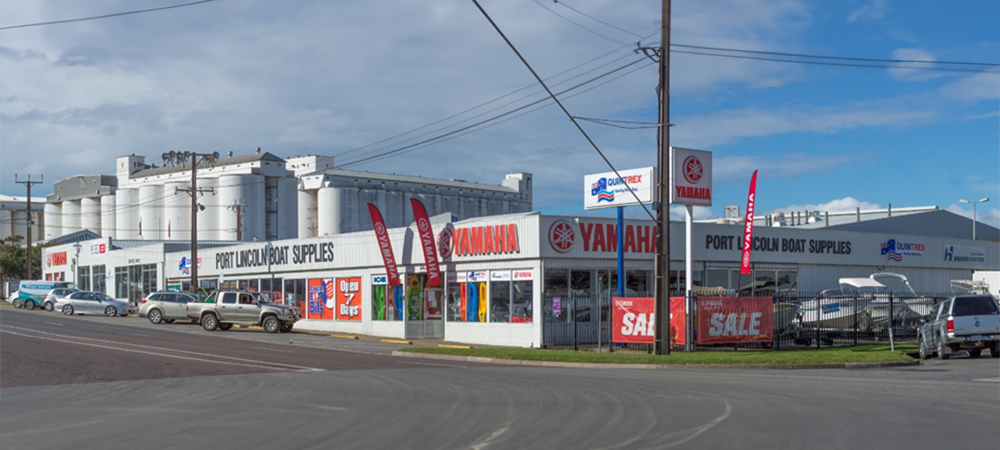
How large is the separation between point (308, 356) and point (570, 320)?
9.79 meters

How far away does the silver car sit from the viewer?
54156 millimetres

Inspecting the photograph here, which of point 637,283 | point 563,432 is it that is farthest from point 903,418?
point 637,283

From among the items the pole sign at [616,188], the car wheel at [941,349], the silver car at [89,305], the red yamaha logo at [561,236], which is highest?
the pole sign at [616,188]

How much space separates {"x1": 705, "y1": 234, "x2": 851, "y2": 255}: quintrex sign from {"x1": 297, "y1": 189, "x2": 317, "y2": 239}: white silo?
7321 centimetres

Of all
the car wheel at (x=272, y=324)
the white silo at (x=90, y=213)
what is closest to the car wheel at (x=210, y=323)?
the car wheel at (x=272, y=324)

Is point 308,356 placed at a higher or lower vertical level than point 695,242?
lower

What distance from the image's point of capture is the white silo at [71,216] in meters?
128

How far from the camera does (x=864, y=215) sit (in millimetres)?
74562

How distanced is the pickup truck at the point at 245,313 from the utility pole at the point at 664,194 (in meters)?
19.7

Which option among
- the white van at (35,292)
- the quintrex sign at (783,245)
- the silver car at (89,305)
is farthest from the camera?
the white van at (35,292)

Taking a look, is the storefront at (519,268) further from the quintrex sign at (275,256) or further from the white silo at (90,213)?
the white silo at (90,213)

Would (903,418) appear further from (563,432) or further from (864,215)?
(864,215)

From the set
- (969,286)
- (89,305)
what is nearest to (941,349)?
(969,286)

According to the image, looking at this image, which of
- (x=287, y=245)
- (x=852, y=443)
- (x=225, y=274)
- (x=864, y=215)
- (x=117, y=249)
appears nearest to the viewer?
(x=852, y=443)
